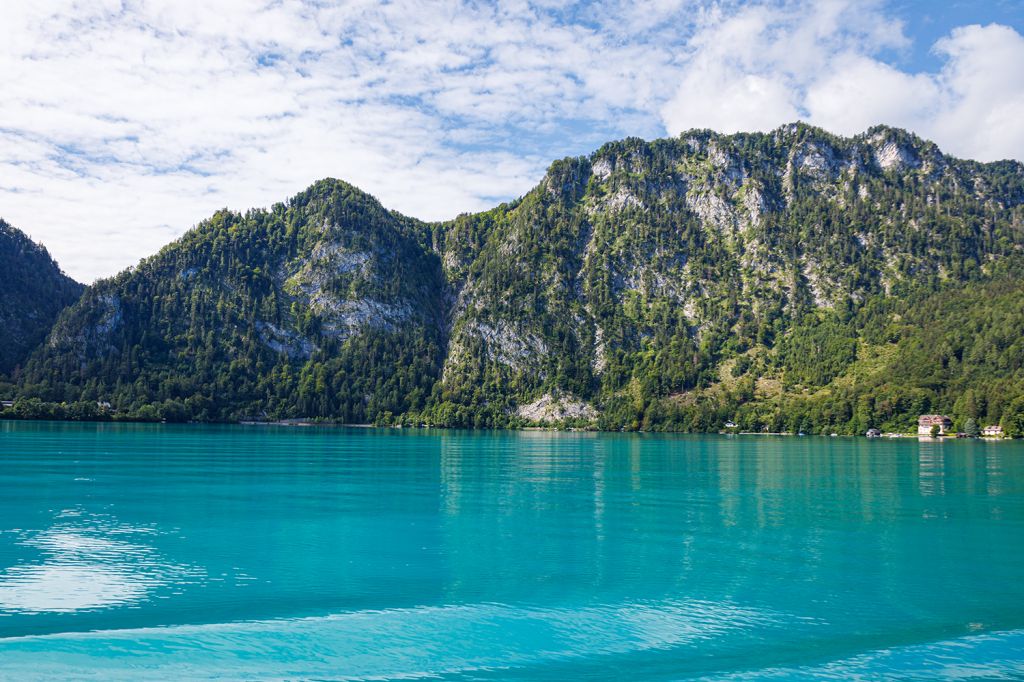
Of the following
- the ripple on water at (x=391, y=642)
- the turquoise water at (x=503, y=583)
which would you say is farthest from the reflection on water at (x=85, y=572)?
the ripple on water at (x=391, y=642)

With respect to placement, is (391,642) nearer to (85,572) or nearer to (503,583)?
(503,583)

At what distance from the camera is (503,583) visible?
31.2m

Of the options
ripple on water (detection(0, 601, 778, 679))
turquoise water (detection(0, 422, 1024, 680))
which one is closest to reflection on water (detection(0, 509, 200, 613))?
turquoise water (detection(0, 422, 1024, 680))

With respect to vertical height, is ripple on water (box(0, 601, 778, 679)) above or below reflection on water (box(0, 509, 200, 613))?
below

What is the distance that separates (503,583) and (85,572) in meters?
17.1

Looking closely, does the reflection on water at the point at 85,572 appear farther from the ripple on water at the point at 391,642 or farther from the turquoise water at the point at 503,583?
the ripple on water at the point at 391,642

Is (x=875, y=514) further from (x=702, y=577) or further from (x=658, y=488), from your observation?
(x=702, y=577)

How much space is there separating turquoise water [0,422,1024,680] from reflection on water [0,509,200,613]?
0.16m

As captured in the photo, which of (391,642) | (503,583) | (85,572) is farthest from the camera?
(85,572)

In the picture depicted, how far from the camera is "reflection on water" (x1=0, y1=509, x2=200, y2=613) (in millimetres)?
27594

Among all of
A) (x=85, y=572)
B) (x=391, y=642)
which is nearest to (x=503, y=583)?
(x=391, y=642)

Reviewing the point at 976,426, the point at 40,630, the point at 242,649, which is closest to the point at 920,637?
the point at 242,649

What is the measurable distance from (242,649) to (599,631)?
11.1 meters

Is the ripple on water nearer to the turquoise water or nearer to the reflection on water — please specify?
the turquoise water
